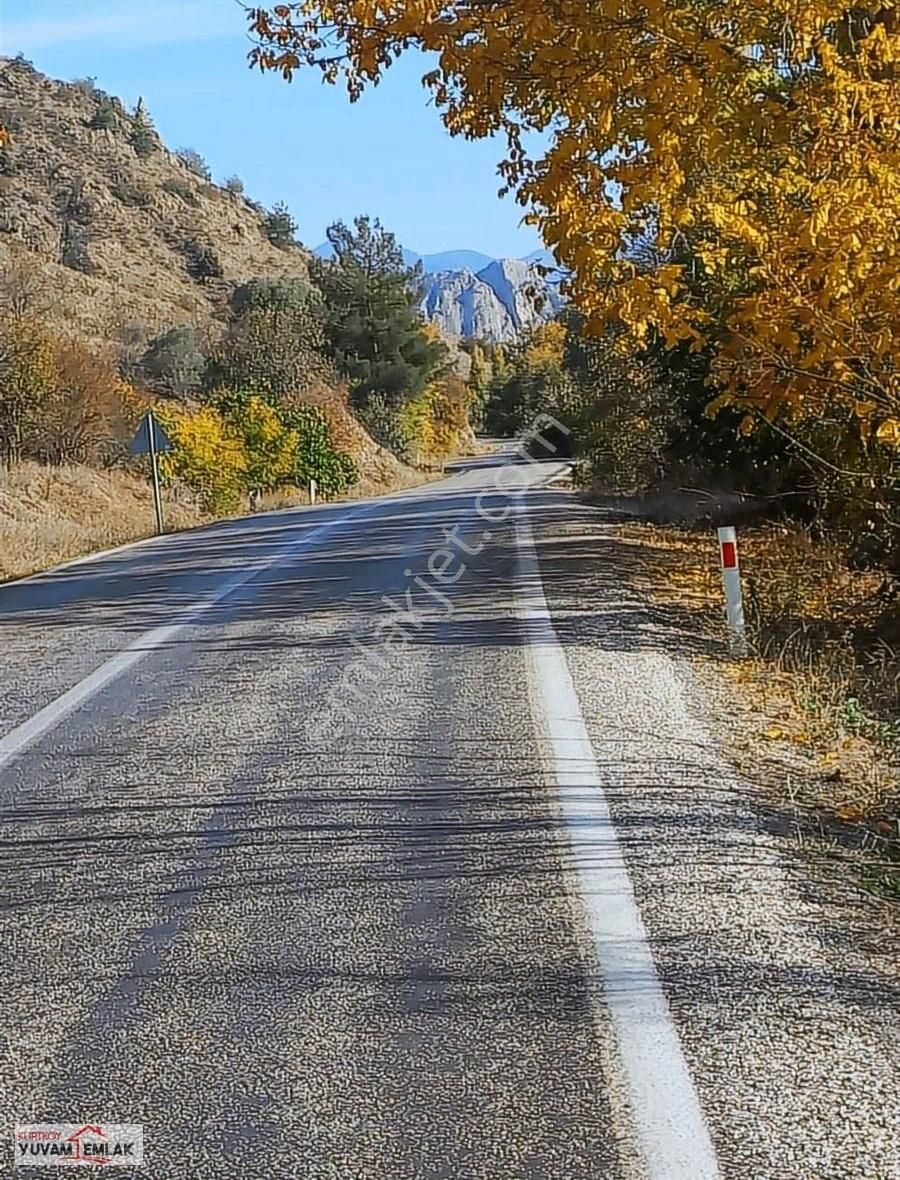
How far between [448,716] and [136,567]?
1142 cm

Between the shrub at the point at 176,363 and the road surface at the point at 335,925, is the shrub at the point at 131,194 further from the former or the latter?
the road surface at the point at 335,925

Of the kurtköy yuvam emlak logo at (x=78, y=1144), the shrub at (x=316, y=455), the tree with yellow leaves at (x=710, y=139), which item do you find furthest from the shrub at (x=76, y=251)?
the kurtköy yuvam emlak logo at (x=78, y=1144)

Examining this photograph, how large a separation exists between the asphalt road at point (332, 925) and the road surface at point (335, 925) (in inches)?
0.5

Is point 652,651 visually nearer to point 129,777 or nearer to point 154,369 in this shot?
point 129,777

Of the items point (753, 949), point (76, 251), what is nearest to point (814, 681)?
point (753, 949)

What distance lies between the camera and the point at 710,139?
983 centimetres

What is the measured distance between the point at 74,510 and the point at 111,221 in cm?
4983

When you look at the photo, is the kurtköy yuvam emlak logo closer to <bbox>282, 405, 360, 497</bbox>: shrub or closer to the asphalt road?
the asphalt road

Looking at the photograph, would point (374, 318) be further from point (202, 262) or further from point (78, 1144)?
point (78, 1144)

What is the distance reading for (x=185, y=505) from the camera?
39500 mm

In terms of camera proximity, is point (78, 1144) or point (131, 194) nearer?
point (78, 1144)

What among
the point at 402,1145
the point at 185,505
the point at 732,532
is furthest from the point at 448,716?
the point at 185,505

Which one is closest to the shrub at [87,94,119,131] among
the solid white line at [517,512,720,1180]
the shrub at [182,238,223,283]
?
the shrub at [182,238,223,283]

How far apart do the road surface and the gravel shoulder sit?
9 cm
